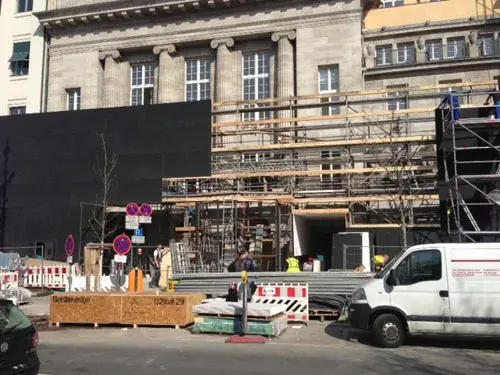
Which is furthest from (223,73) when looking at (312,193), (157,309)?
(157,309)

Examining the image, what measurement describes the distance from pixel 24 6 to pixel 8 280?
25.7m

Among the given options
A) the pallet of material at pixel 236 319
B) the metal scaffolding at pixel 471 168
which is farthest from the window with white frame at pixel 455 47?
the pallet of material at pixel 236 319

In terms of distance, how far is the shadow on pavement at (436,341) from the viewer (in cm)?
1139

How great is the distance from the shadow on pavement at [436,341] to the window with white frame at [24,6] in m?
34.6

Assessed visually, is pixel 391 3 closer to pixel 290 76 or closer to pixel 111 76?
pixel 290 76

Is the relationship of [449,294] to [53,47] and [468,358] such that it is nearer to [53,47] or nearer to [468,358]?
[468,358]

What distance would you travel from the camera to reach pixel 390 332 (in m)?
11.1

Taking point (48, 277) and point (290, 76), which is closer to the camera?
point (48, 277)

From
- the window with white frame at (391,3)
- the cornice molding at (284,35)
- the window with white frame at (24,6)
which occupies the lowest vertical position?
the cornice molding at (284,35)

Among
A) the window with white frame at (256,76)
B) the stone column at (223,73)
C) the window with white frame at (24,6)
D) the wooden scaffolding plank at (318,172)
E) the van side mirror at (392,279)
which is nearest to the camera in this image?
the van side mirror at (392,279)

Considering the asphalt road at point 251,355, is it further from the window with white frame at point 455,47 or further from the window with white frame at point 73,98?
the window with white frame at point 455,47

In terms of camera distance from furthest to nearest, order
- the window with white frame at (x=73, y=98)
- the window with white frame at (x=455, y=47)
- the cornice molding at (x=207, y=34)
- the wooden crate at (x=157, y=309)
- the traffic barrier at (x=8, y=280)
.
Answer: the window with white frame at (x=73, y=98) < the window with white frame at (x=455, y=47) < the cornice molding at (x=207, y=34) < the traffic barrier at (x=8, y=280) < the wooden crate at (x=157, y=309)

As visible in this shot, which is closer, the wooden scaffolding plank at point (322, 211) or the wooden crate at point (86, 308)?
the wooden crate at point (86, 308)

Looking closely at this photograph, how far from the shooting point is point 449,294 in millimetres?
10844
